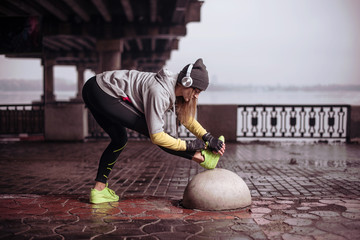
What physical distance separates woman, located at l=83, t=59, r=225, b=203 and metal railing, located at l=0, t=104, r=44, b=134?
393 inches

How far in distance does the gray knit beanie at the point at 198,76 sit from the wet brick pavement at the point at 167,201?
1.39 meters

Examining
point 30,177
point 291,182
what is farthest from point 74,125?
point 291,182

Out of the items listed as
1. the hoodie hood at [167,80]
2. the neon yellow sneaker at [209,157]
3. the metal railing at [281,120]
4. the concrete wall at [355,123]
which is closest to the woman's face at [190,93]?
the hoodie hood at [167,80]

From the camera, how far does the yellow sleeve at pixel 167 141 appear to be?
434 cm

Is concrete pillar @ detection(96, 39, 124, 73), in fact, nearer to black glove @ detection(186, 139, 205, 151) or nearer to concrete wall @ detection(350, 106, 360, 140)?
concrete wall @ detection(350, 106, 360, 140)

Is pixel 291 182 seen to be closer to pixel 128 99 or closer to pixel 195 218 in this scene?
pixel 195 218

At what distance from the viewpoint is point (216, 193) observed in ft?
15.1

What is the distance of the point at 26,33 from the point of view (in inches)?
496

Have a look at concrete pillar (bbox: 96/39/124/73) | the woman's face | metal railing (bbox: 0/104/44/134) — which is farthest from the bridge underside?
the woman's face

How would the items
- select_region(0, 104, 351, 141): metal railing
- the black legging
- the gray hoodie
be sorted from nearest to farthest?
the gray hoodie
the black legging
select_region(0, 104, 351, 141): metal railing

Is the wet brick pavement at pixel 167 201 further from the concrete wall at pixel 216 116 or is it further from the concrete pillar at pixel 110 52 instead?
the concrete pillar at pixel 110 52

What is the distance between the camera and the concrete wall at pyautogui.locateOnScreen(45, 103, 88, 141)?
1356cm

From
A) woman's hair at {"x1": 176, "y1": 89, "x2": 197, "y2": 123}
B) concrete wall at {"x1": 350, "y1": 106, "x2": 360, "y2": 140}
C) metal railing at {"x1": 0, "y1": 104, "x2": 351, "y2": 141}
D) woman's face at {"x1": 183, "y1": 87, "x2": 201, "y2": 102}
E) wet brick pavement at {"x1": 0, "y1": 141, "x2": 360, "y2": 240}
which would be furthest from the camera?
metal railing at {"x1": 0, "y1": 104, "x2": 351, "y2": 141}

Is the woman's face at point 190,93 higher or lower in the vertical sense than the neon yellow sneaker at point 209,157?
higher
